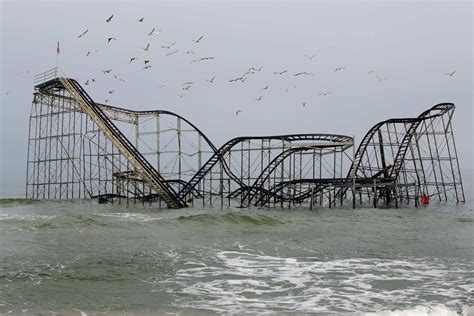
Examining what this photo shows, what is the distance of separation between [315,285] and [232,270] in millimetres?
2255

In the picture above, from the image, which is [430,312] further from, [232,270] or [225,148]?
[225,148]

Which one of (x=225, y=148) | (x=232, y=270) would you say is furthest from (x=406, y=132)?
(x=232, y=270)

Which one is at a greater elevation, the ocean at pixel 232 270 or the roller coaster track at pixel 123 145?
the roller coaster track at pixel 123 145

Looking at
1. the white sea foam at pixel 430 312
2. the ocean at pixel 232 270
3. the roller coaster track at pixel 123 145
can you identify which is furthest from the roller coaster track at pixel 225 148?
the white sea foam at pixel 430 312

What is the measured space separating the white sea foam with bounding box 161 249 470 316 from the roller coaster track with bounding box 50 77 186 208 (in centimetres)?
2042

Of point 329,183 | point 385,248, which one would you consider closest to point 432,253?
point 385,248

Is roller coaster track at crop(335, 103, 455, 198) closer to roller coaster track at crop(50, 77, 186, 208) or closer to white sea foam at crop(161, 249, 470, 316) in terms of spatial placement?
roller coaster track at crop(50, 77, 186, 208)

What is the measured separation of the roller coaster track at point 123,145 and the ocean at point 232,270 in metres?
12.4

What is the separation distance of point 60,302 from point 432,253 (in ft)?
32.4

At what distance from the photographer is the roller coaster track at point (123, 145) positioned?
32344 mm

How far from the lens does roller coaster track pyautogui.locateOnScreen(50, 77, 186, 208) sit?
1273 inches

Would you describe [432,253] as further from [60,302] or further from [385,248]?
[60,302]

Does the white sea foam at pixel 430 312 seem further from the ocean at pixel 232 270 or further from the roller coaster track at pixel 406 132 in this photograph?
the roller coaster track at pixel 406 132

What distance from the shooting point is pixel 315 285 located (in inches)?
383
